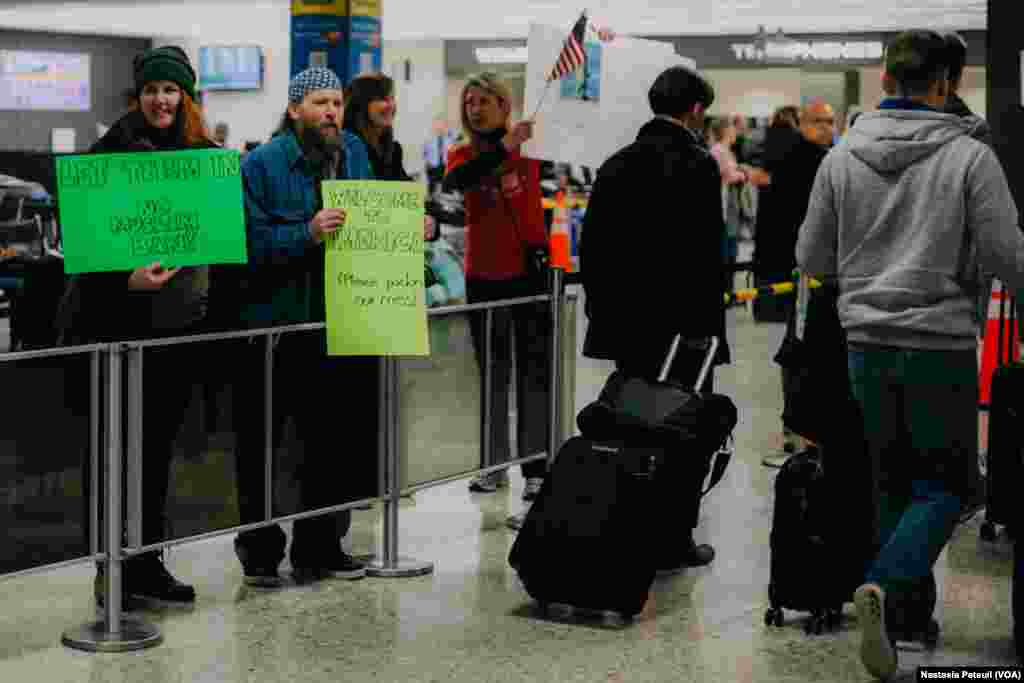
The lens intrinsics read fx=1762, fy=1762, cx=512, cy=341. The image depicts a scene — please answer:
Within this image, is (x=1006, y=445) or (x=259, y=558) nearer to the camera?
(x=1006, y=445)

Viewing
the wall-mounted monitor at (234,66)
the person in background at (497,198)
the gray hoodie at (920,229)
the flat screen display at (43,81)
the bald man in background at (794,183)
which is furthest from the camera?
the flat screen display at (43,81)

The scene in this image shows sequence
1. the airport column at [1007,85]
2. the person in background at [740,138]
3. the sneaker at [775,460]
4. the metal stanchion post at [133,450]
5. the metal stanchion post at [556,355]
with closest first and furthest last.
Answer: the metal stanchion post at [133,450]
the airport column at [1007,85]
the metal stanchion post at [556,355]
the sneaker at [775,460]
the person in background at [740,138]

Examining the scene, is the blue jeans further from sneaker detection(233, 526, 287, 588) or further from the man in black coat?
sneaker detection(233, 526, 287, 588)

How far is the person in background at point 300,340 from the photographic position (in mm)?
5613

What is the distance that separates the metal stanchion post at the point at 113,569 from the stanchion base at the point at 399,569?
1046mm

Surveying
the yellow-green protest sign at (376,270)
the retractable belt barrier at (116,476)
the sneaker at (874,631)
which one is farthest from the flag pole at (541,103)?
the sneaker at (874,631)

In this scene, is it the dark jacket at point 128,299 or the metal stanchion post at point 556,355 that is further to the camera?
the metal stanchion post at point 556,355

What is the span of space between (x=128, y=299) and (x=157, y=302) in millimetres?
88

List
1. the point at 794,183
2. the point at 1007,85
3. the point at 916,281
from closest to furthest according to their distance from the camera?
1. the point at 916,281
2. the point at 1007,85
3. the point at 794,183

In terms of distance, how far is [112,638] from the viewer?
510 centimetres

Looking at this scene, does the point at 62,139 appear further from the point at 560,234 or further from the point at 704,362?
the point at 704,362

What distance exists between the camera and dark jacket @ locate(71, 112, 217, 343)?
531cm

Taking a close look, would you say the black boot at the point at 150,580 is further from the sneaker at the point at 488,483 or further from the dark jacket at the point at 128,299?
the sneaker at the point at 488,483

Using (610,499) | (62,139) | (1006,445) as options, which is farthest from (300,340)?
(62,139)
